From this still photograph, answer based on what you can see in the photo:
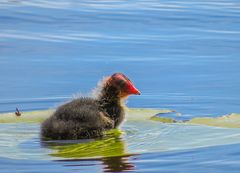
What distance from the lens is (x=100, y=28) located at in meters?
19.6

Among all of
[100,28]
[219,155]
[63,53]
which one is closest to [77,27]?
[100,28]

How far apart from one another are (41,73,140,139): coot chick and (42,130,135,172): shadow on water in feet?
0.34

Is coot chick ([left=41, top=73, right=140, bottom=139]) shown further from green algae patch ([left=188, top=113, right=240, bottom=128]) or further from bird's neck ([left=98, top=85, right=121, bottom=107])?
green algae patch ([left=188, top=113, right=240, bottom=128])

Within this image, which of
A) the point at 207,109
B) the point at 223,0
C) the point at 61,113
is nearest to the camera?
the point at 61,113

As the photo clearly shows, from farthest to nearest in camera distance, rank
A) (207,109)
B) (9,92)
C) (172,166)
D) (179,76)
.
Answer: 1. (179,76)
2. (9,92)
3. (207,109)
4. (172,166)

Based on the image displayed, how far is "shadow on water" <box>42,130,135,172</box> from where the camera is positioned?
10.1 meters

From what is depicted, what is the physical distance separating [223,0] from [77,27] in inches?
226

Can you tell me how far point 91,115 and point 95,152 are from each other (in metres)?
0.87

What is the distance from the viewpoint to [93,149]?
10820mm

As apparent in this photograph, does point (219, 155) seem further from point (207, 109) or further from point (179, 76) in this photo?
point (179, 76)

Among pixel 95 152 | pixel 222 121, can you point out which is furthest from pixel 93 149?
pixel 222 121

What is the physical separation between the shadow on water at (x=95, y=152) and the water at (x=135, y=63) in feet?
0.13

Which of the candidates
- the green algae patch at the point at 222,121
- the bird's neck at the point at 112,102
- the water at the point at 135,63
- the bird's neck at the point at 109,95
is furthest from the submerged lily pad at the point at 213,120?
the bird's neck at the point at 109,95

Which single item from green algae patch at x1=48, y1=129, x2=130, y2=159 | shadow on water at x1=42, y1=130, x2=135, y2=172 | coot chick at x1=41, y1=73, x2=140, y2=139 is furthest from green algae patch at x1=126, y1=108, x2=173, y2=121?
green algae patch at x1=48, y1=129, x2=130, y2=159
